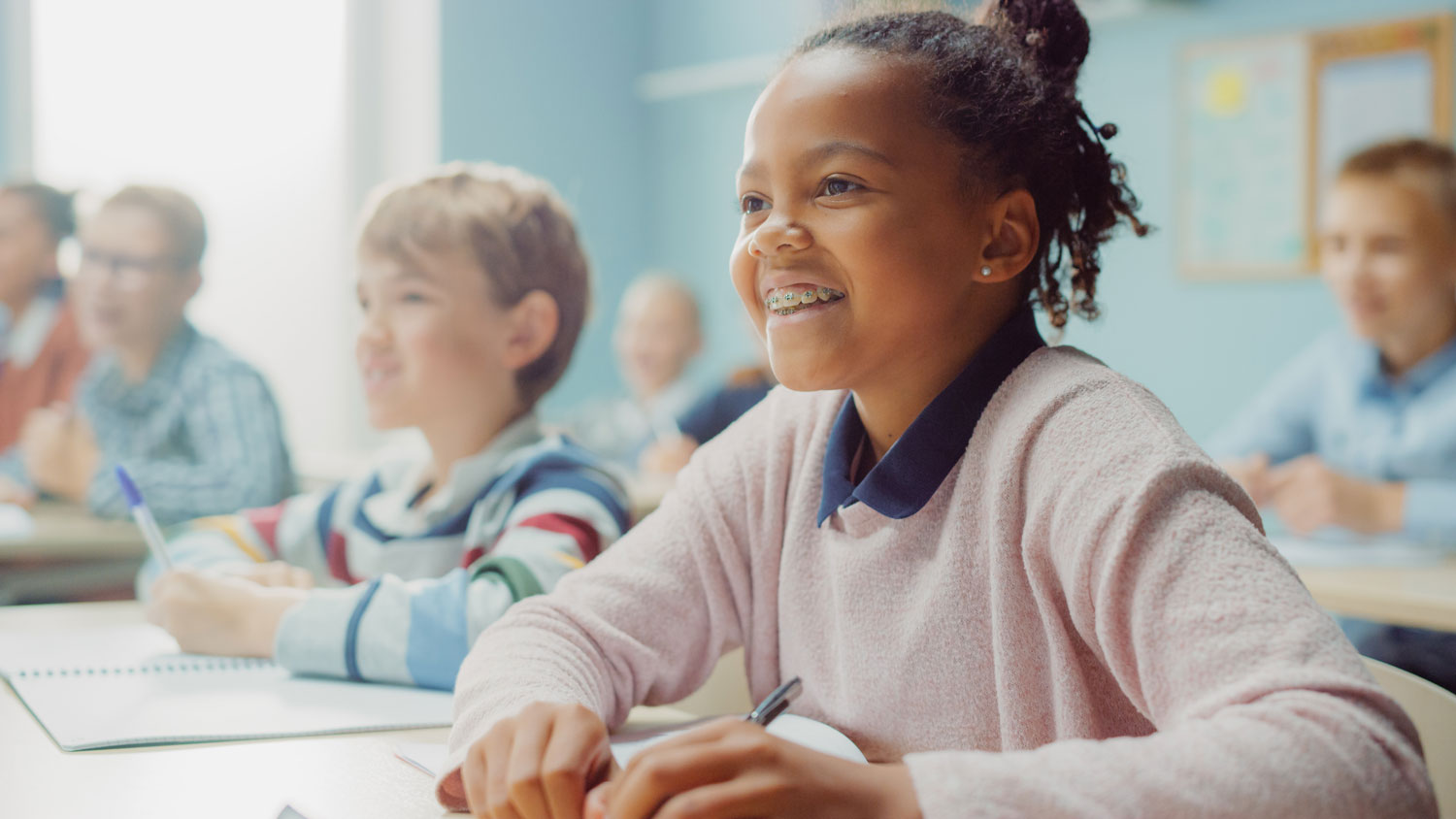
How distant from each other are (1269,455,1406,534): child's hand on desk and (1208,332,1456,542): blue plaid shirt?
25 millimetres

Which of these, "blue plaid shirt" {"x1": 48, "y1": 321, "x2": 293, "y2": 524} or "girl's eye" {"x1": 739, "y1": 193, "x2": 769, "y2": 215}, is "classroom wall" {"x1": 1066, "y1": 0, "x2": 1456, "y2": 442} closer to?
"blue plaid shirt" {"x1": 48, "y1": 321, "x2": 293, "y2": 524}

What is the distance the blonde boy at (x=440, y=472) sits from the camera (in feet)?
3.34

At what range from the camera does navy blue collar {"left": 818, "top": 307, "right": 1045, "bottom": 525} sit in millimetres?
760

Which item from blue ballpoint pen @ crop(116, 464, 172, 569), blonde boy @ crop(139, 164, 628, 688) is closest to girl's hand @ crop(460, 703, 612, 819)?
blonde boy @ crop(139, 164, 628, 688)

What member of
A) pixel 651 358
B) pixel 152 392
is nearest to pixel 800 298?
pixel 152 392

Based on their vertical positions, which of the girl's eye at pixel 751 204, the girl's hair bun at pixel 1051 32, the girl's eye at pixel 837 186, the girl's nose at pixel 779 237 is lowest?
the girl's nose at pixel 779 237

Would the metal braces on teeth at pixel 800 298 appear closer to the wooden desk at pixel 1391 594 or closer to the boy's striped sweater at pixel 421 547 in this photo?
the boy's striped sweater at pixel 421 547

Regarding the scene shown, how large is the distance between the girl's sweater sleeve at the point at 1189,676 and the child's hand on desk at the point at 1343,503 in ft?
4.29

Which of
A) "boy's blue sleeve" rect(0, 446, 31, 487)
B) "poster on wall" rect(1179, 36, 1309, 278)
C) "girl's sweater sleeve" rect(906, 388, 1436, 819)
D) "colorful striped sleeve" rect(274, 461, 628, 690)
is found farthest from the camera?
"poster on wall" rect(1179, 36, 1309, 278)

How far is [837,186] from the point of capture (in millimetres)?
769

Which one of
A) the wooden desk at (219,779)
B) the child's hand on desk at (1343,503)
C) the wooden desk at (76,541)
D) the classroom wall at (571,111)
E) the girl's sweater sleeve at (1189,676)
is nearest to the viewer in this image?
the girl's sweater sleeve at (1189,676)

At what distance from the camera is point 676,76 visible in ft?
14.2

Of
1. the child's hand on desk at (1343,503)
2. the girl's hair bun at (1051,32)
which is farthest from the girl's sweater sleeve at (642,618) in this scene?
the child's hand on desk at (1343,503)

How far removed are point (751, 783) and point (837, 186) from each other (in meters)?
0.39
